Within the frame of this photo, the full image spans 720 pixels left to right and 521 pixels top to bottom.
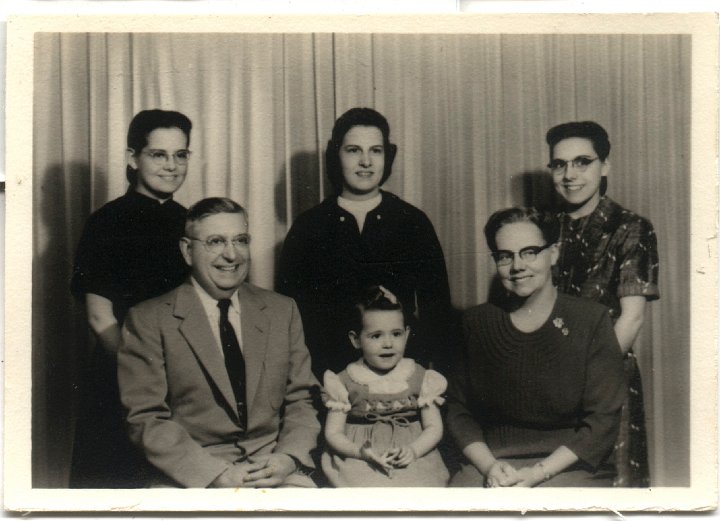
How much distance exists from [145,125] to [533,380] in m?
1.57

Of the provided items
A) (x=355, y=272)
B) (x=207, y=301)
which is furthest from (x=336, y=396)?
(x=207, y=301)

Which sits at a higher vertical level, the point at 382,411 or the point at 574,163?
the point at 574,163

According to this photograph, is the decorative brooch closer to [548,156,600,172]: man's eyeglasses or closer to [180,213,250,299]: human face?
A: [548,156,600,172]: man's eyeglasses

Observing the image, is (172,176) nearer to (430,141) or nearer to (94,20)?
(94,20)

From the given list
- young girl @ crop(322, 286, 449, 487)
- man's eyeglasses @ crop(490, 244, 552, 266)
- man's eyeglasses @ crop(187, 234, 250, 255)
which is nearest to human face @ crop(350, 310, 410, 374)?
young girl @ crop(322, 286, 449, 487)

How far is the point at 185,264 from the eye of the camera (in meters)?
3.27

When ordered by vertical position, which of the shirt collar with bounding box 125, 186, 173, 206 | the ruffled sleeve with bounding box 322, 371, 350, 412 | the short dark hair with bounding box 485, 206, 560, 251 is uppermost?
the shirt collar with bounding box 125, 186, 173, 206

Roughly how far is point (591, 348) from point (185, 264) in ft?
4.59

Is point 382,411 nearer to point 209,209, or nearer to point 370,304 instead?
point 370,304

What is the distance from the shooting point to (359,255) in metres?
3.30

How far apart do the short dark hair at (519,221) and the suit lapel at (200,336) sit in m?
0.99

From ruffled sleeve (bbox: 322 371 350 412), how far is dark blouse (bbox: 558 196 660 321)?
0.81m

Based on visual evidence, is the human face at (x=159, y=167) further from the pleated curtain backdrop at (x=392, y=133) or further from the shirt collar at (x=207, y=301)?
the shirt collar at (x=207, y=301)

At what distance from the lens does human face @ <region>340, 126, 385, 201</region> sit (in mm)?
3314
